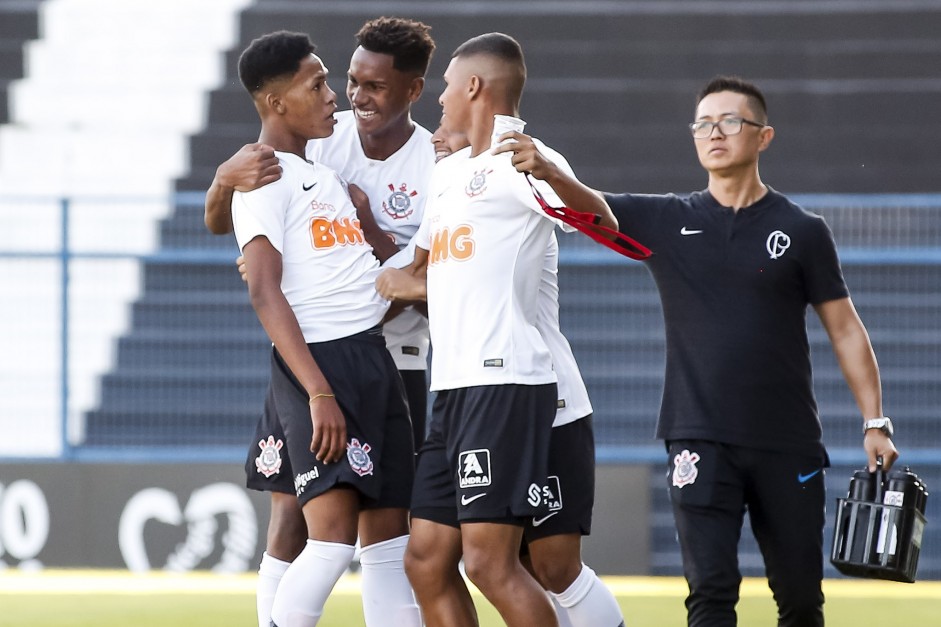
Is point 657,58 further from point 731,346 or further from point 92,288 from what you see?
point 731,346

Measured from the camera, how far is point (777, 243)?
397 cm

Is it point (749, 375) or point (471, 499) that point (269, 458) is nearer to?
point (471, 499)

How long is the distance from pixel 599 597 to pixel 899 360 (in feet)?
15.7

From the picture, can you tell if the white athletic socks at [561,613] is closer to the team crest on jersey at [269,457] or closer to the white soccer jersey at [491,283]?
the white soccer jersey at [491,283]

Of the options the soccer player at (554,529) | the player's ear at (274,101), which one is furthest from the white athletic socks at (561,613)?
the player's ear at (274,101)

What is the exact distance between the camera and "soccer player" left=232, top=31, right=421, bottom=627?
3.61 m

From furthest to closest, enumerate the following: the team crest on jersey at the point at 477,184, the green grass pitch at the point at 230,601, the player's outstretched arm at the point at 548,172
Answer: the green grass pitch at the point at 230,601
the team crest on jersey at the point at 477,184
the player's outstretched arm at the point at 548,172

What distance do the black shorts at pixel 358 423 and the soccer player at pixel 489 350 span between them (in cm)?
15

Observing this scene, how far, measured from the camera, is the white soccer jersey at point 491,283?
349cm

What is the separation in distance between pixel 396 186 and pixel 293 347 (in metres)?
0.76

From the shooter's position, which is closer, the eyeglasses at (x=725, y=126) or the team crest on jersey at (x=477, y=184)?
the team crest on jersey at (x=477, y=184)

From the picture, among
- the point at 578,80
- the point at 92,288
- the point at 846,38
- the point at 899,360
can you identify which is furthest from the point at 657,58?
the point at 92,288

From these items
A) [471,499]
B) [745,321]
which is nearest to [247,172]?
[471,499]

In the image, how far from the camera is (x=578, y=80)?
33.6 ft
